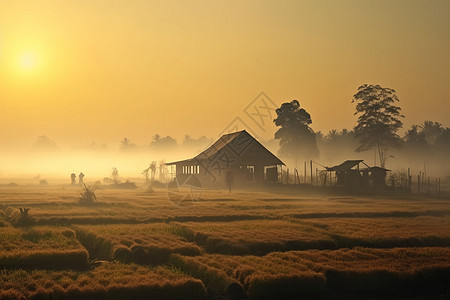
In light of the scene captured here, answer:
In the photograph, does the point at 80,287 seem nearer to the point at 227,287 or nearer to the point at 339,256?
the point at 227,287

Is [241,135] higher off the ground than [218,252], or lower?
higher

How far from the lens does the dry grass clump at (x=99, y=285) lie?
1586 cm

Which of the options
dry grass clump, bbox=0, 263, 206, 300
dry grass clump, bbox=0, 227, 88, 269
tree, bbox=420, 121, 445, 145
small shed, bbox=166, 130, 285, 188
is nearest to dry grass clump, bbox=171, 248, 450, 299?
dry grass clump, bbox=0, 263, 206, 300

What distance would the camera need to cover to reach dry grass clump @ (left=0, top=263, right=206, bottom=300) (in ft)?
52.0

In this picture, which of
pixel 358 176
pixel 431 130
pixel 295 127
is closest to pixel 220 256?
pixel 358 176

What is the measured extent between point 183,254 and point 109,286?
5664mm

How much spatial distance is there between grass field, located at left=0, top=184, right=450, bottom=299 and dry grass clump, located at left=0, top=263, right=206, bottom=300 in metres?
0.03

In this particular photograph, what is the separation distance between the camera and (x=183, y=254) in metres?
21.8

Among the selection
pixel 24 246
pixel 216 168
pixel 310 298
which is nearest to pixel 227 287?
pixel 310 298

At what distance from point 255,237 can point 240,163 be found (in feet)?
139

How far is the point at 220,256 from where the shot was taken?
2120 cm

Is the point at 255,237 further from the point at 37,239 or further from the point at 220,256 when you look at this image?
the point at 37,239

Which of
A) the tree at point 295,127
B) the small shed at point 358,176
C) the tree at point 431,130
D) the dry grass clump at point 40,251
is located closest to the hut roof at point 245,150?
the small shed at point 358,176

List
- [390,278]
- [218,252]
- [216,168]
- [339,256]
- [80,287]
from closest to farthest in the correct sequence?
[80,287]
[390,278]
[339,256]
[218,252]
[216,168]
